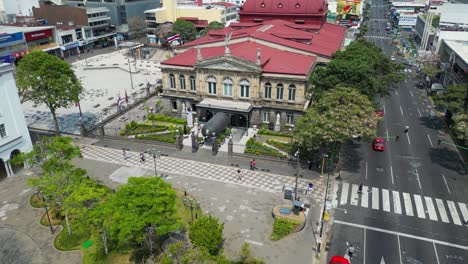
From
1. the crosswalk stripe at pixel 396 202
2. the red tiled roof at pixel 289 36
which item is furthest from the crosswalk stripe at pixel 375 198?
the red tiled roof at pixel 289 36

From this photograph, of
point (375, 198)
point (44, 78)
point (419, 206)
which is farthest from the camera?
point (44, 78)

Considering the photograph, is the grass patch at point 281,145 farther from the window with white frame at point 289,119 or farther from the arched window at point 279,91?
the arched window at point 279,91

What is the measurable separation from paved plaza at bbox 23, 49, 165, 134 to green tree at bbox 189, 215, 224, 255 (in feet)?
148

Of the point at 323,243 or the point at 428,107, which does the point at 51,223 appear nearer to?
the point at 323,243

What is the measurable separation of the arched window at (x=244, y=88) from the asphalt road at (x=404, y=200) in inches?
876

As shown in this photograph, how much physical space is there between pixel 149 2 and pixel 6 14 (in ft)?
233

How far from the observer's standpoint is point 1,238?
134ft

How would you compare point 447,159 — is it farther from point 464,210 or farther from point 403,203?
point 403,203

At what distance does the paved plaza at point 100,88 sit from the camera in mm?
76500

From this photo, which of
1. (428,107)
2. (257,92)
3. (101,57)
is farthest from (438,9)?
(101,57)

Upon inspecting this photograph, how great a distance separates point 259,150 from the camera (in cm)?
5950

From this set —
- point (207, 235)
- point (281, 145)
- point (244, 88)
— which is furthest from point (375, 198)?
point (244, 88)

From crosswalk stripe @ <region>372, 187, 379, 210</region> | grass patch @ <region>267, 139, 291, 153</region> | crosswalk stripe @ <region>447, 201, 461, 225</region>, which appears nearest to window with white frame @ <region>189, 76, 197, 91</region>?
grass patch @ <region>267, 139, 291, 153</region>

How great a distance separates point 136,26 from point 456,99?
474ft
